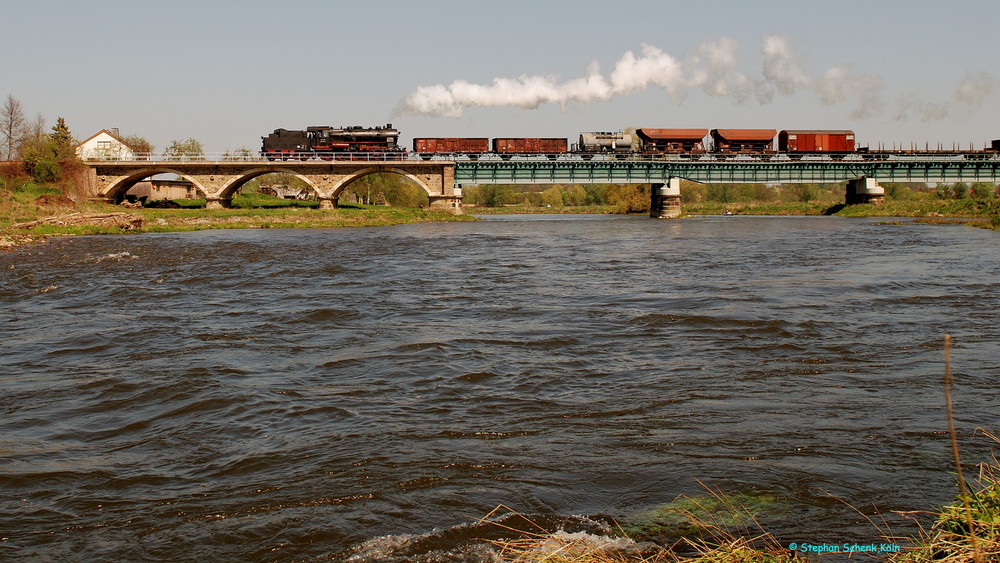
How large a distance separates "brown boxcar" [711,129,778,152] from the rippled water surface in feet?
190

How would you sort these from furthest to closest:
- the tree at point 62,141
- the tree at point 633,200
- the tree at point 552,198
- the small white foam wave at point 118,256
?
the tree at point 552,198
the tree at point 633,200
the tree at point 62,141
the small white foam wave at point 118,256

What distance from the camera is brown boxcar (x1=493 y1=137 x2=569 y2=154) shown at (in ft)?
239

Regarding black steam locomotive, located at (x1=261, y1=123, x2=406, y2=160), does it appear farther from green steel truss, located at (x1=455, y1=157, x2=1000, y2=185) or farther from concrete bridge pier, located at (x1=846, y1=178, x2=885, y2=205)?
concrete bridge pier, located at (x1=846, y1=178, x2=885, y2=205)

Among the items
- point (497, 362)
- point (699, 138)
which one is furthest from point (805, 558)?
point (699, 138)

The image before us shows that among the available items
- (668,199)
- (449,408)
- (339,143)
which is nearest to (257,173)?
(339,143)

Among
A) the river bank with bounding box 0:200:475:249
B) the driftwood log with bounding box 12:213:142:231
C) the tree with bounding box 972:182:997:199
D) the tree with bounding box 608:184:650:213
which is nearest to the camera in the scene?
the river bank with bounding box 0:200:475:249

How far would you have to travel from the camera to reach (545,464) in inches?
269

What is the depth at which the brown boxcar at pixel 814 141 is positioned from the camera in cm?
7425

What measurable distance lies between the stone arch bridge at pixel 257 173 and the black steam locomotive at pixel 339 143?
3.12 m

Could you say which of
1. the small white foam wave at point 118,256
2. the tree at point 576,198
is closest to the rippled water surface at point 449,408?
the small white foam wave at point 118,256

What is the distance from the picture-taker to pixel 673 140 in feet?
245

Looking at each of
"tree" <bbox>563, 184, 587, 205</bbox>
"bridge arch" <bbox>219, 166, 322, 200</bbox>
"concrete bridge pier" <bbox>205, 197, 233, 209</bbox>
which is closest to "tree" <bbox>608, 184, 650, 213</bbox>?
"bridge arch" <bbox>219, 166, 322, 200</bbox>

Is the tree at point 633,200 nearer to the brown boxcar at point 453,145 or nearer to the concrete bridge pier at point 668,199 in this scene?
the concrete bridge pier at point 668,199

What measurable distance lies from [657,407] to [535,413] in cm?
135
